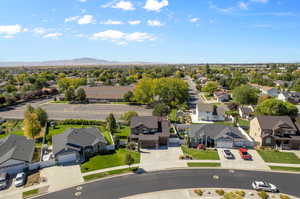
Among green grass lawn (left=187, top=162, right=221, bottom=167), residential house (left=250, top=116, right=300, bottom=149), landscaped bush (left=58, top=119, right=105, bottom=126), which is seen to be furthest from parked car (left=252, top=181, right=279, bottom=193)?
landscaped bush (left=58, top=119, right=105, bottom=126)

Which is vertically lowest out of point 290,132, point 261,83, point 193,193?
point 193,193

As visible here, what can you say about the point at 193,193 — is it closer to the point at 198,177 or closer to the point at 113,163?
the point at 198,177

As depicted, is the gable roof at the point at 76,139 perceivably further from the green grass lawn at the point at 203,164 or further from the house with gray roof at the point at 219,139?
the house with gray roof at the point at 219,139

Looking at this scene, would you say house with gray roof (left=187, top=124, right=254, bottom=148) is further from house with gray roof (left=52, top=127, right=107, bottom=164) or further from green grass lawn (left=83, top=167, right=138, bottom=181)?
house with gray roof (left=52, top=127, right=107, bottom=164)

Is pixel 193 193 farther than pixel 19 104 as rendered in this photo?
No

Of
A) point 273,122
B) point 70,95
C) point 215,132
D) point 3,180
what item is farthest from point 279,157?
point 70,95

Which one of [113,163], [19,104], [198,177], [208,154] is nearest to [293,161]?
[208,154]

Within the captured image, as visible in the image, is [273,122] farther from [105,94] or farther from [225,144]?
[105,94]
